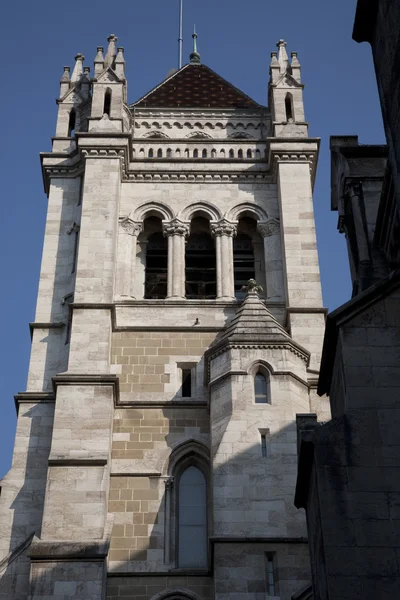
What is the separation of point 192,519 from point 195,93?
1705 centimetres

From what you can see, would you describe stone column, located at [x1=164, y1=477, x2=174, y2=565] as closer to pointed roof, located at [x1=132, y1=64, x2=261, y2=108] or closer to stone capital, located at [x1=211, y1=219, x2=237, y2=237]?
stone capital, located at [x1=211, y1=219, x2=237, y2=237]

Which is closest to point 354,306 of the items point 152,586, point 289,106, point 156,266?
point 152,586

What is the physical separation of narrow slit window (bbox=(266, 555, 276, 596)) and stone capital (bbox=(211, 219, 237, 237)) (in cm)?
1104

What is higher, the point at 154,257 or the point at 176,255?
the point at 154,257

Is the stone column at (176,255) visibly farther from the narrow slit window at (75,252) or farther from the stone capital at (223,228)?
the narrow slit window at (75,252)

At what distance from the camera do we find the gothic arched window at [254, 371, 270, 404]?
22.4 m

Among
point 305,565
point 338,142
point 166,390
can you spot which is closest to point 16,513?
point 166,390

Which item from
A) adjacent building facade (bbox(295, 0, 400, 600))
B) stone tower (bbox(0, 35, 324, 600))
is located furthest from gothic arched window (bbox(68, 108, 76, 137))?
adjacent building facade (bbox(295, 0, 400, 600))

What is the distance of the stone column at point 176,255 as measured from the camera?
89.1ft

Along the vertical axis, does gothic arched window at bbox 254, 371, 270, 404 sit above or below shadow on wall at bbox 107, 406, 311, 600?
above

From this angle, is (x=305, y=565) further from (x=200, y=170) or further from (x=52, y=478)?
(x=200, y=170)

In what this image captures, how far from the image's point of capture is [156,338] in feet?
83.8

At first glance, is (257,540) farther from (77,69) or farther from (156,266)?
(77,69)

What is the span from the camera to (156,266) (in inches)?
1141
